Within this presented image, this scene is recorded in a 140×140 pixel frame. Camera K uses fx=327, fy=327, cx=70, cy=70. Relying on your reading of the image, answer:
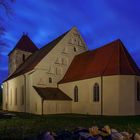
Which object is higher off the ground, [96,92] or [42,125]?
[96,92]

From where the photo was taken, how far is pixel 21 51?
59.2 metres

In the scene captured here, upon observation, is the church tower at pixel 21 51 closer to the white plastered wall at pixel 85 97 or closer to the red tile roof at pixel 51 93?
the red tile roof at pixel 51 93

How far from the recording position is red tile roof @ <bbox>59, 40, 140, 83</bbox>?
37062mm

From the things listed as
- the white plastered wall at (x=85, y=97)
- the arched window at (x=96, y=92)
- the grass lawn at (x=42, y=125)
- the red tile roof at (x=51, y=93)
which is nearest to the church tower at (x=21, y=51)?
the red tile roof at (x=51, y=93)

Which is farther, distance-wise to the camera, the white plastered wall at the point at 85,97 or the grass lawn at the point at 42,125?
the white plastered wall at the point at 85,97

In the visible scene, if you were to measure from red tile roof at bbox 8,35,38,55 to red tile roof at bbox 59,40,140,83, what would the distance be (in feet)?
52.2

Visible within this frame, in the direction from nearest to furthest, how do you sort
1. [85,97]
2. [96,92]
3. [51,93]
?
1. [96,92]
2. [85,97]
3. [51,93]

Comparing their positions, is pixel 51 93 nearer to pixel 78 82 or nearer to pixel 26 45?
pixel 78 82

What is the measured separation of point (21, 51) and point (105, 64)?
80.7ft

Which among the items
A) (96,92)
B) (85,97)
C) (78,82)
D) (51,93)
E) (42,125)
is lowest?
(85,97)

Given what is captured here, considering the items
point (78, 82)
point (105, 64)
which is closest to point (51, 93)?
point (78, 82)

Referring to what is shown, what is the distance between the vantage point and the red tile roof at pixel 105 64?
3706cm

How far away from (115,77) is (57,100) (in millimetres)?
9524

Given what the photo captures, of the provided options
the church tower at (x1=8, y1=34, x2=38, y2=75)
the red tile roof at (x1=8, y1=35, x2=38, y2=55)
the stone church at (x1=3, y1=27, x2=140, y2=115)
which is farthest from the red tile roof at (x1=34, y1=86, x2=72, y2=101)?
the red tile roof at (x1=8, y1=35, x2=38, y2=55)
